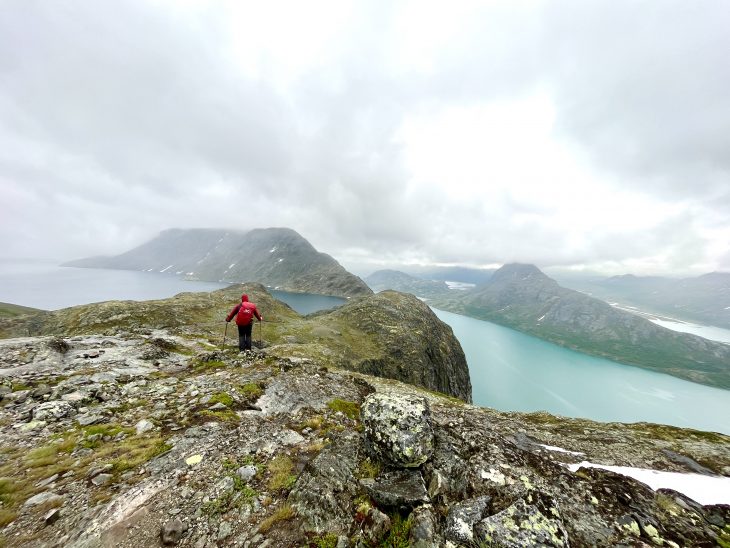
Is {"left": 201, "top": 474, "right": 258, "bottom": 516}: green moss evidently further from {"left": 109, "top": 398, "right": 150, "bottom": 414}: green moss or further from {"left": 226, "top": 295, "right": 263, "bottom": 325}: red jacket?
{"left": 226, "top": 295, "right": 263, "bottom": 325}: red jacket

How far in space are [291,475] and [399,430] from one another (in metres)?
3.76

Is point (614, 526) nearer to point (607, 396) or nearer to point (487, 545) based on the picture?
point (487, 545)

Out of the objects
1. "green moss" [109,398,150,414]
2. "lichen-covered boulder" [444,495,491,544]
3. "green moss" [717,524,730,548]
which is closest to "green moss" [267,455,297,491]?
"lichen-covered boulder" [444,495,491,544]

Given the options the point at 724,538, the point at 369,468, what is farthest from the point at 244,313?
the point at 724,538

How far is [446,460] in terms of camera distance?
9.32m

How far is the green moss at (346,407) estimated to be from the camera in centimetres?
1294

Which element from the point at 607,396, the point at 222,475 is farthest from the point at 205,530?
the point at 607,396

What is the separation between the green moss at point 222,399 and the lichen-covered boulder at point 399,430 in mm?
6351

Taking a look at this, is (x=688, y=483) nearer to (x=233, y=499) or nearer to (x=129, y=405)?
(x=233, y=499)

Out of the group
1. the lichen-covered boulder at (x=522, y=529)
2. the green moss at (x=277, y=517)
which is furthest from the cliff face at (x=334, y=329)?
the lichen-covered boulder at (x=522, y=529)

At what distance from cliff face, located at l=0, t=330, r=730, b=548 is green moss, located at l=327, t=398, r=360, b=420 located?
0.12 metres

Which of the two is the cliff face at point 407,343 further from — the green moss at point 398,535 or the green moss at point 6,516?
the green moss at point 6,516

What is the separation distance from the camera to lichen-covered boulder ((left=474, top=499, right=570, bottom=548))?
6.19m

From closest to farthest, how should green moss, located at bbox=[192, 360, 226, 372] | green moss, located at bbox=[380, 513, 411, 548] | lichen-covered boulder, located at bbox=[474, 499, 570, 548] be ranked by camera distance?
lichen-covered boulder, located at bbox=[474, 499, 570, 548] < green moss, located at bbox=[380, 513, 411, 548] < green moss, located at bbox=[192, 360, 226, 372]
